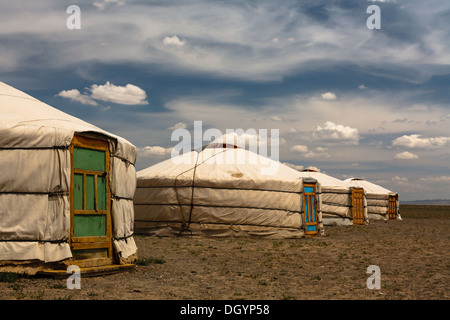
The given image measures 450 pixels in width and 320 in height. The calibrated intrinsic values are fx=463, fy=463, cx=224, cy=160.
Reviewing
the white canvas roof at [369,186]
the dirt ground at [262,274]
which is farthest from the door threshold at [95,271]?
the white canvas roof at [369,186]

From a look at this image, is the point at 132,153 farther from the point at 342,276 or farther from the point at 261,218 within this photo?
the point at 261,218

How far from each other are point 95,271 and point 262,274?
7.53 feet

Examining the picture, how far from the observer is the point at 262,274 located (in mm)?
6566

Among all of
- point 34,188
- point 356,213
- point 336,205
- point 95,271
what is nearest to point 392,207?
point 356,213

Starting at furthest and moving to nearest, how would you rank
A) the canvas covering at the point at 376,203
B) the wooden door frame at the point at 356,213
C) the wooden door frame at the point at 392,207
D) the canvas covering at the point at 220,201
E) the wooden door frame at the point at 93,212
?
the wooden door frame at the point at 392,207, the canvas covering at the point at 376,203, the wooden door frame at the point at 356,213, the canvas covering at the point at 220,201, the wooden door frame at the point at 93,212

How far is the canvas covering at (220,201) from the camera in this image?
11.0 metres

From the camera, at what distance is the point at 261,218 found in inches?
438

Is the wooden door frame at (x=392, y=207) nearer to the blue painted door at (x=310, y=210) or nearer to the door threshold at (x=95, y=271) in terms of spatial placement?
Result: the blue painted door at (x=310, y=210)

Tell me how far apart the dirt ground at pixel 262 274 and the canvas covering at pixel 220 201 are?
2.09ft

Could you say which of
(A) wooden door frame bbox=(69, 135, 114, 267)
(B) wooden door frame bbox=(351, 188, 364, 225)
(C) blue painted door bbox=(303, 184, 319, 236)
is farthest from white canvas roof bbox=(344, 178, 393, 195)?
(A) wooden door frame bbox=(69, 135, 114, 267)

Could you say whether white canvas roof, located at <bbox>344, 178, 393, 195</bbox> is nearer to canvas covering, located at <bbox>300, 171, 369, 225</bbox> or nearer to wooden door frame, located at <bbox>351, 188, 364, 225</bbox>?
wooden door frame, located at <bbox>351, 188, 364, 225</bbox>

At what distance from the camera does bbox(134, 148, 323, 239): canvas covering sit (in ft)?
36.2

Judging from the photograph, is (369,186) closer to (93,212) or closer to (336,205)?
(336,205)
